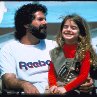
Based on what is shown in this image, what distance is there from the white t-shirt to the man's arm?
44 mm

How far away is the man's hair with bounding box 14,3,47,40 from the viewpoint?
215cm

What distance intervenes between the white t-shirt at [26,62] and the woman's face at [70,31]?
0.32m

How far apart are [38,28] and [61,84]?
63cm

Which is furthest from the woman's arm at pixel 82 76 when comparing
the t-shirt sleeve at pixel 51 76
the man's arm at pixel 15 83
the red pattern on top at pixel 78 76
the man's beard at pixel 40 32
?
the man's beard at pixel 40 32

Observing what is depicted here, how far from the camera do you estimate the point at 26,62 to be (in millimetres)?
2018

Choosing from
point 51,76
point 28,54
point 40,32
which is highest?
point 40,32

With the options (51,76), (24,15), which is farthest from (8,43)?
(51,76)

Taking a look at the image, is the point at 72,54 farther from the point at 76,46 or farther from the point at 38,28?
the point at 38,28

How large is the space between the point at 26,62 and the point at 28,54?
0.08 meters

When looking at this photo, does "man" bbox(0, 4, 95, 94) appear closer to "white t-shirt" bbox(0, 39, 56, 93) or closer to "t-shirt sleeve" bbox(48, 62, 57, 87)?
"white t-shirt" bbox(0, 39, 56, 93)

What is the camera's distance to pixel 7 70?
200cm

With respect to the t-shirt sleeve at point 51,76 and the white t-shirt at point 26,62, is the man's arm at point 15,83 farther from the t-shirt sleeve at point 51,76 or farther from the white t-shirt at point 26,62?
the t-shirt sleeve at point 51,76

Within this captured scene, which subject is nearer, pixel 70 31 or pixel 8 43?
pixel 70 31

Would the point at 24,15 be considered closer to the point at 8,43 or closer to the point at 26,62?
the point at 8,43
